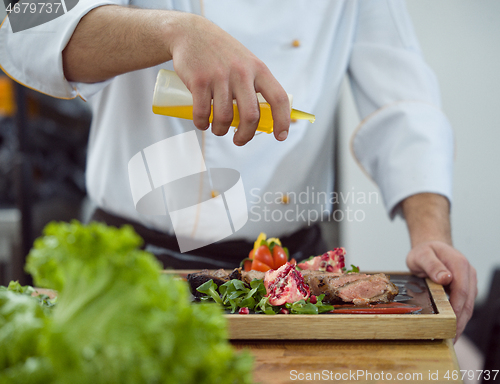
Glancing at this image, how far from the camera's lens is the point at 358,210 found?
102 inches

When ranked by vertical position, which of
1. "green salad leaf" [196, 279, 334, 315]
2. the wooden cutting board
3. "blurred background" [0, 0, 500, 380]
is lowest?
"blurred background" [0, 0, 500, 380]

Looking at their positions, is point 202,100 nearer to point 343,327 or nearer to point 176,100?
point 176,100

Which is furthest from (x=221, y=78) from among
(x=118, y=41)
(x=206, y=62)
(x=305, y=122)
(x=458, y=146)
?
(x=458, y=146)

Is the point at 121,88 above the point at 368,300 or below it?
above

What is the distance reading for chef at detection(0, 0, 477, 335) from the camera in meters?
0.96

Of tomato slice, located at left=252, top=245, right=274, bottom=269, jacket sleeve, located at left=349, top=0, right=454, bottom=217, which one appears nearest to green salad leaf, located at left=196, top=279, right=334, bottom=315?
tomato slice, located at left=252, top=245, right=274, bottom=269

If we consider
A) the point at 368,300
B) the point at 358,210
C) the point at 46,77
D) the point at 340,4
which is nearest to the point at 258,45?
the point at 340,4

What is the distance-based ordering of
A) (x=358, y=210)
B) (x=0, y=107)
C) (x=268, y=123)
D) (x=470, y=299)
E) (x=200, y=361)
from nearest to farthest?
1. (x=200, y=361)
2. (x=268, y=123)
3. (x=470, y=299)
4. (x=0, y=107)
5. (x=358, y=210)

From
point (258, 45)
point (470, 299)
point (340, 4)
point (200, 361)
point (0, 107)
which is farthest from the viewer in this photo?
point (0, 107)

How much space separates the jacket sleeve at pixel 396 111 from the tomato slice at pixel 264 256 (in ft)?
1.41

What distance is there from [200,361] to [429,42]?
2.61 metres

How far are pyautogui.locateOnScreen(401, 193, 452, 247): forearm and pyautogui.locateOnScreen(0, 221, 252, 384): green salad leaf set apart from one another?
0.89 m

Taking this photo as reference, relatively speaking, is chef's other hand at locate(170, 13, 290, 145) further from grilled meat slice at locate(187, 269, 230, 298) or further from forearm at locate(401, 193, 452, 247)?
forearm at locate(401, 193, 452, 247)

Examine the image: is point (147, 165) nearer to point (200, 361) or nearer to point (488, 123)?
point (200, 361)
